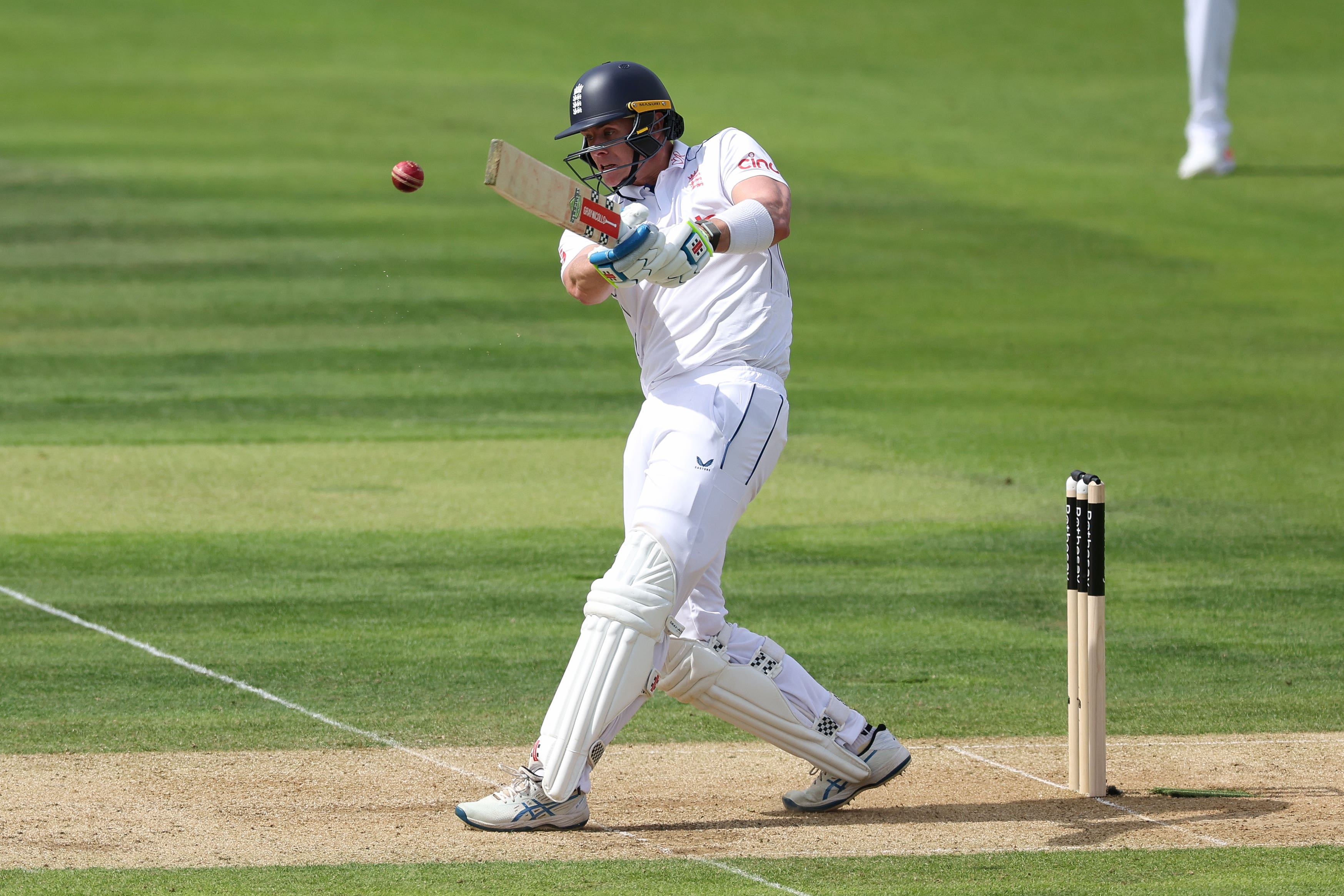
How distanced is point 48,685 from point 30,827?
7.16ft

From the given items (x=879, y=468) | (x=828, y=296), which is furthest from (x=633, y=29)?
(x=879, y=468)

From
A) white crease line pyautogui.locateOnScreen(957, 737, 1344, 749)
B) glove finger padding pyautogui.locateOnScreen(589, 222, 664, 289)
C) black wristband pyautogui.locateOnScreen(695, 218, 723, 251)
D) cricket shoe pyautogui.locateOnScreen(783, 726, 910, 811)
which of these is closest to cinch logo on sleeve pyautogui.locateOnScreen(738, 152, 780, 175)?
black wristband pyautogui.locateOnScreen(695, 218, 723, 251)

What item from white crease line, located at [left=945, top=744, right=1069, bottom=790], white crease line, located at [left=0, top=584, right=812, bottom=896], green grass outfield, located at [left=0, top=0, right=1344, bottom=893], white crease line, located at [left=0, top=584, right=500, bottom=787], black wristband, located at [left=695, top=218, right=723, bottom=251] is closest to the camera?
white crease line, located at [left=0, top=584, right=812, bottom=896]

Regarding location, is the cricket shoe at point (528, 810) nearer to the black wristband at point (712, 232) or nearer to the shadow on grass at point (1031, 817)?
the shadow on grass at point (1031, 817)

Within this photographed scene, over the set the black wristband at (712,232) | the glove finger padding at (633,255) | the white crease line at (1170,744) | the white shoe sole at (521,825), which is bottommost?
the white shoe sole at (521,825)

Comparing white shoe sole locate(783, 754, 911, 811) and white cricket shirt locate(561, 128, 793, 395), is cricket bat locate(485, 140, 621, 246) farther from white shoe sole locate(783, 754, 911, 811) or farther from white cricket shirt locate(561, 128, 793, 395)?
white shoe sole locate(783, 754, 911, 811)

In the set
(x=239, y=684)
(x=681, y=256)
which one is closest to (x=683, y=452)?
(x=681, y=256)

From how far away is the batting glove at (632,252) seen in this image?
5684mm

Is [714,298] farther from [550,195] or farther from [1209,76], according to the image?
[1209,76]

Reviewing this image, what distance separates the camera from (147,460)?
13406mm

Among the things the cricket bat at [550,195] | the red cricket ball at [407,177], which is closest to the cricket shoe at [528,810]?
the cricket bat at [550,195]

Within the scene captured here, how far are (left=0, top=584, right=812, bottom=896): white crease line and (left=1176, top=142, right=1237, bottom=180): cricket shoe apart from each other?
751 inches

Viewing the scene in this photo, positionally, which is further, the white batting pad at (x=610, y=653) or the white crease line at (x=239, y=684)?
the white crease line at (x=239, y=684)

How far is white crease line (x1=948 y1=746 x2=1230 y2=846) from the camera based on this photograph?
5.96 meters
